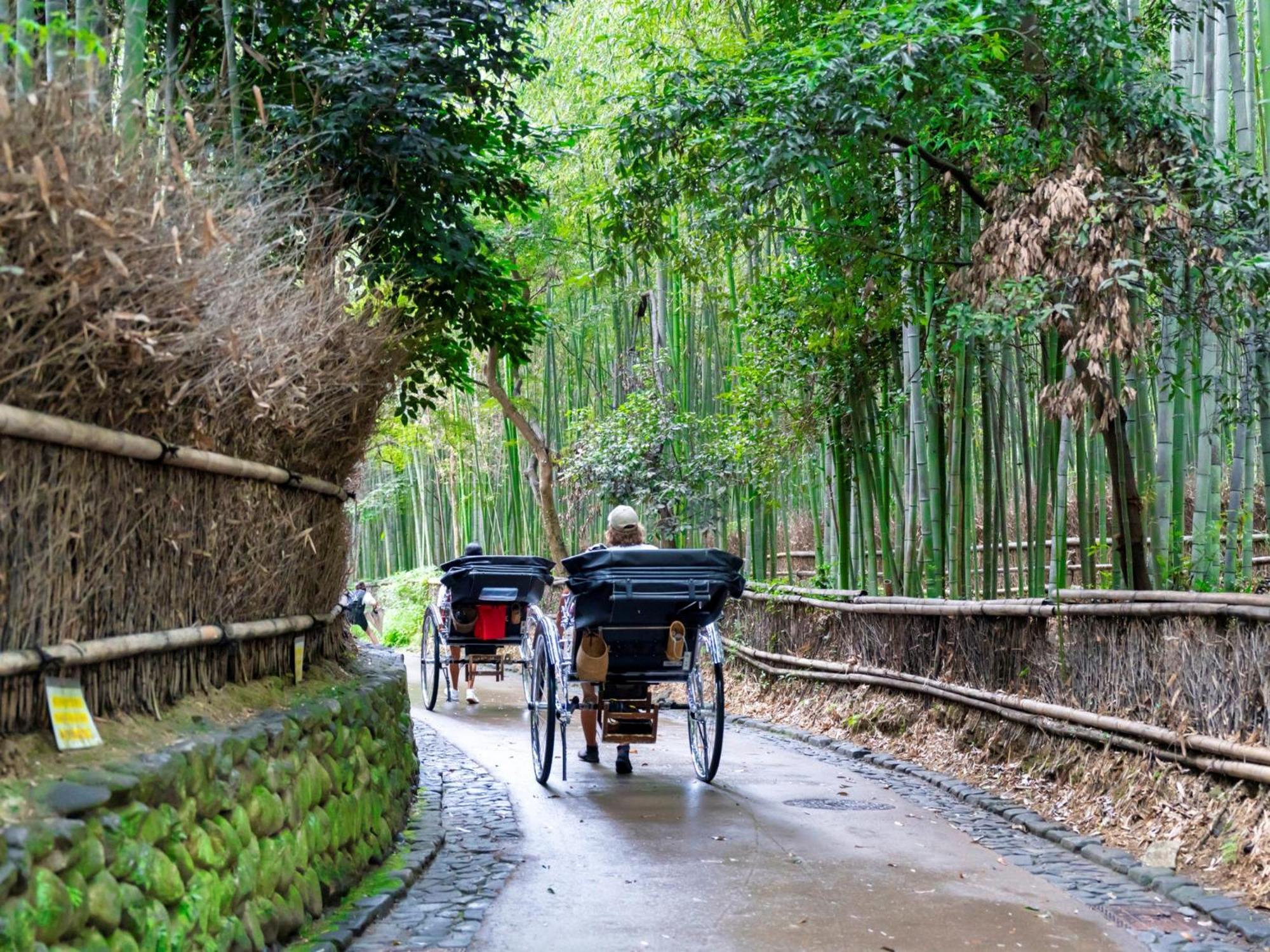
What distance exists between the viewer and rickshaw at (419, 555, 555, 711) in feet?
32.0

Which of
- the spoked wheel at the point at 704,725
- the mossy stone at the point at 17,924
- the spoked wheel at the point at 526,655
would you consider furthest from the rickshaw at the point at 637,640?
the mossy stone at the point at 17,924

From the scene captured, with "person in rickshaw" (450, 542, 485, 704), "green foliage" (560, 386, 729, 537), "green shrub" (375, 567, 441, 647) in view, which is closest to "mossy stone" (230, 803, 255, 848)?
"person in rickshaw" (450, 542, 485, 704)

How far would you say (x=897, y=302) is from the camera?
7.68 meters

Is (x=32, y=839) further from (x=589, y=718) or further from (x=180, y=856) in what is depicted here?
(x=589, y=718)

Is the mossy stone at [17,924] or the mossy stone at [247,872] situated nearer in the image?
the mossy stone at [17,924]

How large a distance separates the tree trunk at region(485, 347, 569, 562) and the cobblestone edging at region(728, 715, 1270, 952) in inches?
321

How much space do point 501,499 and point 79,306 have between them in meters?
16.3

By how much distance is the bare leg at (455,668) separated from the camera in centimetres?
1012

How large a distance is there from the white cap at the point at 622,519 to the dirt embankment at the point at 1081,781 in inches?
80.7

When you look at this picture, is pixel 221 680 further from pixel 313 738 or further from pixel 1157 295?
pixel 1157 295

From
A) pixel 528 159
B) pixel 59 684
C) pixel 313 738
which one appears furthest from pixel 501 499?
pixel 59 684

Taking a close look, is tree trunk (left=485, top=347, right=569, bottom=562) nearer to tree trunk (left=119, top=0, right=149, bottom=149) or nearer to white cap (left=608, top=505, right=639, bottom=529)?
white cap (left=608, top=505, right=639, bottom=529)

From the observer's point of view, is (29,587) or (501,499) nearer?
(29,587)

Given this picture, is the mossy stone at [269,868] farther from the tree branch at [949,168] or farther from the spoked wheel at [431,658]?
the spoked wheel at [431,658]
